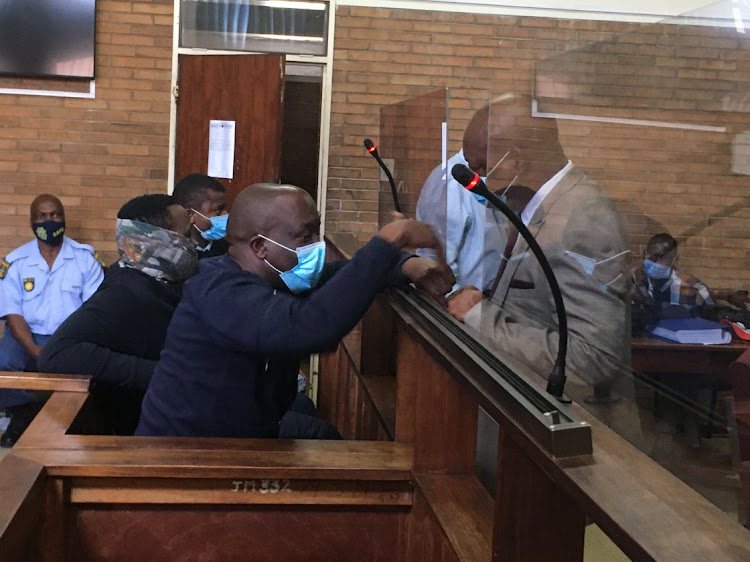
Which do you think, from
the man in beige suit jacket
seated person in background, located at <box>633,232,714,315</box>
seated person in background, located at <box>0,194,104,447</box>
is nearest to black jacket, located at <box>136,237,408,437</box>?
the man in beige suit jacket

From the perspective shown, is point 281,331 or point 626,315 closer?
point 626,315

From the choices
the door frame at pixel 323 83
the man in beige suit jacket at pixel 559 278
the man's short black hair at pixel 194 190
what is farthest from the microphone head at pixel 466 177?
the door frame at pixel 323 83

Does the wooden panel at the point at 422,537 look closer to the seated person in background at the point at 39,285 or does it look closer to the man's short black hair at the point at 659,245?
the man's short black hair at the point at 659,245

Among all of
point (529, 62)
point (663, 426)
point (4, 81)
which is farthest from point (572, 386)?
point (4, 81)

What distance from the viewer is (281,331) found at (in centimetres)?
188

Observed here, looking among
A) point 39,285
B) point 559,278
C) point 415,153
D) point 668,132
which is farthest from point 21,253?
point 668,132

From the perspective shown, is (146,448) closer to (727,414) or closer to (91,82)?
(727,414)

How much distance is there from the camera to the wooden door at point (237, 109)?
582cm

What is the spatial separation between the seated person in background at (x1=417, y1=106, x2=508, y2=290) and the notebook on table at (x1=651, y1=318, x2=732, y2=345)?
73cm

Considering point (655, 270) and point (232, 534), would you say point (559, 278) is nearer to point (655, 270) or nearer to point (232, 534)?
point (655, 270)

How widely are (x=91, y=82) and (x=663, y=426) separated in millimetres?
5390

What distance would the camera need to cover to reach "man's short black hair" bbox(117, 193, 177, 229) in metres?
3.15

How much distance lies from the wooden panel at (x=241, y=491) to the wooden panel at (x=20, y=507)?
0.31ft

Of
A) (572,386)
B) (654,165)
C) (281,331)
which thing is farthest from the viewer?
(281,331)
